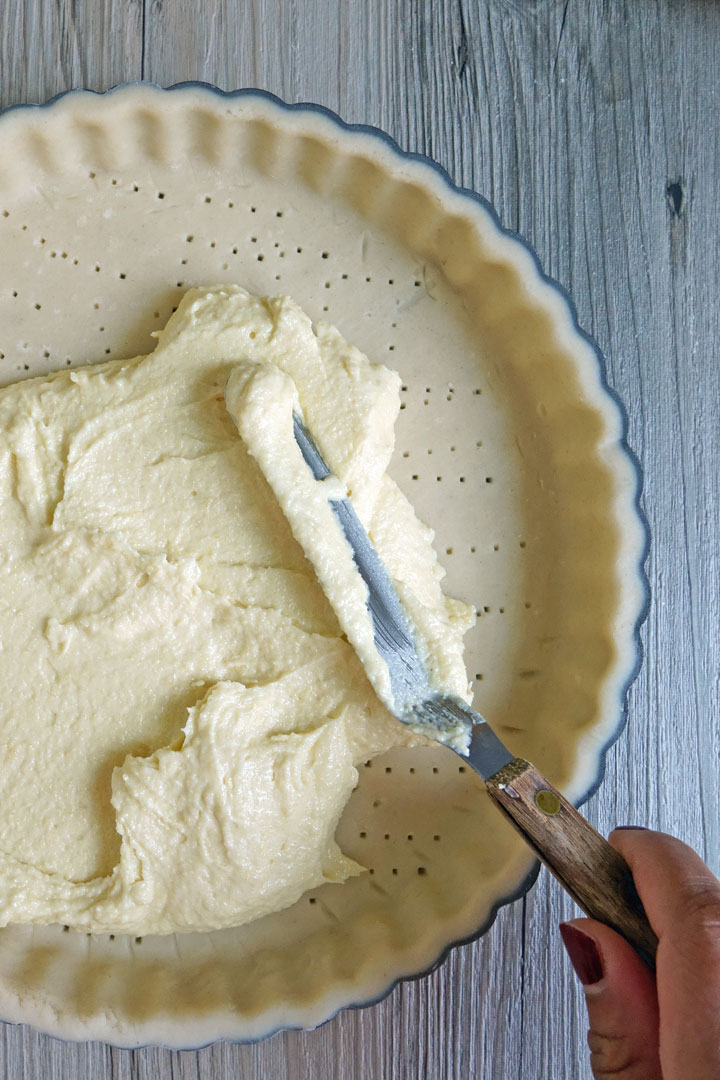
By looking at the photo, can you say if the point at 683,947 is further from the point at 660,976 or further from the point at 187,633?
the point at 187,633

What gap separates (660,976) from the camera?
646 mm

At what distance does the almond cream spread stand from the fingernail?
247 millimetres

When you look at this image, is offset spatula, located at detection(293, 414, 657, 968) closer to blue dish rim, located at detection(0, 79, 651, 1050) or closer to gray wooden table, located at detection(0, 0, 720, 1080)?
blue dish rim, located at detection(0, 79, 651, 1050)

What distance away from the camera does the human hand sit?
0.61 metres

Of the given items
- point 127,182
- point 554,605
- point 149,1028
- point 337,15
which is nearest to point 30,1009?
point 149,1028

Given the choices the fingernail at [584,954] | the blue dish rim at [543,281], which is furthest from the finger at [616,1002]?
the blue dish rim at [543,281]

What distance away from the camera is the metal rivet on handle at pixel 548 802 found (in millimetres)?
707

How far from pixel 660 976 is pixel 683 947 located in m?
0.03

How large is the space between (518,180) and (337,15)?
31 cm

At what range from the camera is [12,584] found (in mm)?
835

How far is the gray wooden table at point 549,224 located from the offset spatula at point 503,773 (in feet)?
0.89

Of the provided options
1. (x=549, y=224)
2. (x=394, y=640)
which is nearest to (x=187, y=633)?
(x=394, y=640)

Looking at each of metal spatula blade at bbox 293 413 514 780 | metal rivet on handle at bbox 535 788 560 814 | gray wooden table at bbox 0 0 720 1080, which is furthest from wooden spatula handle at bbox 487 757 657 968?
gray wooden table at bbox 0 0 720 1080

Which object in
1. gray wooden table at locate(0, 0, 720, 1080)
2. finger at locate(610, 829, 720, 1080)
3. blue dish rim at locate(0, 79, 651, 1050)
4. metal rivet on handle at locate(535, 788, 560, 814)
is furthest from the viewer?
gray wooden table at locate(0, 0, 720, 1080)
